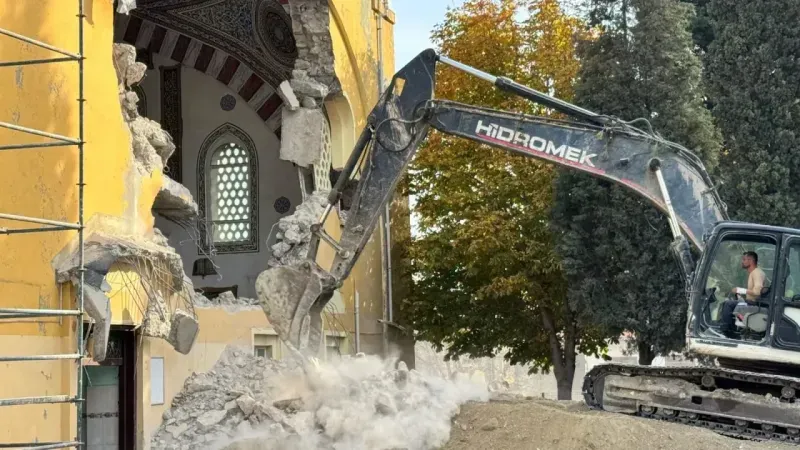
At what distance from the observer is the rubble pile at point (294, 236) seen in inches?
672

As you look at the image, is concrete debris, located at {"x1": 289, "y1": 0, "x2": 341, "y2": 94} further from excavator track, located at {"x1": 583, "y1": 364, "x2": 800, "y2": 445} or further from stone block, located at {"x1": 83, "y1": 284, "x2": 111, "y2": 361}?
excavator track, located at {"x1": 583, "y1": 364, "x2": 800, "y2": 445}

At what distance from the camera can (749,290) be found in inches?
436

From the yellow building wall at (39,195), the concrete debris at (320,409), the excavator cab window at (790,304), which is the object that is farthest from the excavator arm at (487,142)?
the yellow building wall at (39,195)

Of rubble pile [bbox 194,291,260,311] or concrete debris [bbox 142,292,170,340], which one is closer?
concrete debris [bbox 142,292,170,340]

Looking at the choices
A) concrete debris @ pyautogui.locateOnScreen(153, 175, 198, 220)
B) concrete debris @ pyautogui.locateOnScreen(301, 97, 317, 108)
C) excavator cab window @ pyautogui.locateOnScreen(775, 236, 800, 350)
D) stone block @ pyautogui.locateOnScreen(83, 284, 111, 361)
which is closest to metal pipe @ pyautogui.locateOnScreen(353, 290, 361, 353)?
concrete debris @ pyautogui.locateOnScreen(301, 97, 317, 108)

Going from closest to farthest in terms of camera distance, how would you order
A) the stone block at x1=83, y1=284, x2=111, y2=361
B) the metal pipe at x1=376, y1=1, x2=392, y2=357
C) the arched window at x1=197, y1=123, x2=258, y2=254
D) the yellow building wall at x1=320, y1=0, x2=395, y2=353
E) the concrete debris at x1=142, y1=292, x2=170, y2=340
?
the stone block at x1=83, y1=284, x2=111, y2=361
the concrete debris at x1=142, y1=292, x2=170, y2=340
the yellow building wall at x1=320, y1=0, x2=395, y2=353
the metal pipe at x1=376, y1=1, x2=392, y2=357
the arched window at x1=197, y1=123, x2=258, y2=254

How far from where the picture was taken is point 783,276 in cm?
1091

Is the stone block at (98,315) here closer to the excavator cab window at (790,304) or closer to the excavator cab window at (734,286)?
the excavator cab window at (734,286)

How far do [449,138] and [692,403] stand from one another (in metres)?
10.2

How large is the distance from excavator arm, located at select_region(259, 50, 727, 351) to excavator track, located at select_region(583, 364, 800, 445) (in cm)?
101

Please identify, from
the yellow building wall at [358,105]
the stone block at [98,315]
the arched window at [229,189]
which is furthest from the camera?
the arched window at [229,189]

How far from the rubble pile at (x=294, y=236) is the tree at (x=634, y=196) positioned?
3790mm

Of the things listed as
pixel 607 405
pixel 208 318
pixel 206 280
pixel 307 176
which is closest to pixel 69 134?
pixel 208 318

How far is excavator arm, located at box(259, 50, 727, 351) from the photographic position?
1182 cm
